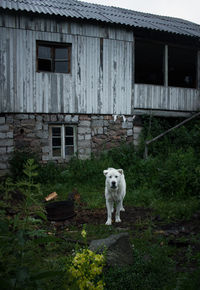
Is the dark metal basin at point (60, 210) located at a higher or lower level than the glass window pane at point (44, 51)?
lower

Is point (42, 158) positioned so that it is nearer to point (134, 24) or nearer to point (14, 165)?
point (14, 165)

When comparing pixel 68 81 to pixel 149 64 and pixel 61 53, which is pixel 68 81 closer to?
pixel 61 53

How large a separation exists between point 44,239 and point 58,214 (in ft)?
15.2

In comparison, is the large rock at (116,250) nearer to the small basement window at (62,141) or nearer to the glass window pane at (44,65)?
the small basement window at (62,141)

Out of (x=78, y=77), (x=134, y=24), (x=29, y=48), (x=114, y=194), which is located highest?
(x=134, y=24)

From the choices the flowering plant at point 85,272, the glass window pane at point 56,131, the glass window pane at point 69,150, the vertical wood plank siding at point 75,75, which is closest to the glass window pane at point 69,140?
the glass window pane at point 69,150

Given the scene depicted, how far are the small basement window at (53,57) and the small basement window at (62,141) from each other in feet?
7.62

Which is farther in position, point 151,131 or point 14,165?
point 151,131

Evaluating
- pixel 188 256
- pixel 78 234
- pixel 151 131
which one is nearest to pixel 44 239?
pixel 188 256

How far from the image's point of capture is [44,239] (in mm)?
1463

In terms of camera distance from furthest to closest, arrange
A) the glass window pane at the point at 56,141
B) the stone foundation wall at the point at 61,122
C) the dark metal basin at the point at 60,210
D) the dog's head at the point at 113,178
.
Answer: the glass window pane at the point at 56,141 → the stone foundation wall at the point at 61,122 → the dark metal basin at the point at 60,210 → the dog's head at the point at 113,178

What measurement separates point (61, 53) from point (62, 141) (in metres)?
3.54

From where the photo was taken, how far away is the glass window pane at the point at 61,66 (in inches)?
414

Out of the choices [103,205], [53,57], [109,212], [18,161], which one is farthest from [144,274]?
[53,57]
